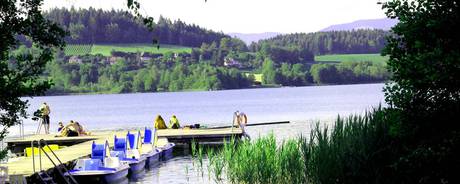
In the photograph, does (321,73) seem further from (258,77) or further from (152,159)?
(152,159)

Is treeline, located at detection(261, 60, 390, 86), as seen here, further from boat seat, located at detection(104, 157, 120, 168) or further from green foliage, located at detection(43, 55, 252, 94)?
boat seat, located at detection(104, 157, 120, 168)

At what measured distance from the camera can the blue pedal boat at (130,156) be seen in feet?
86.9

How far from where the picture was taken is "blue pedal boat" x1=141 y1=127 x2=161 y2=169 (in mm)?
29956

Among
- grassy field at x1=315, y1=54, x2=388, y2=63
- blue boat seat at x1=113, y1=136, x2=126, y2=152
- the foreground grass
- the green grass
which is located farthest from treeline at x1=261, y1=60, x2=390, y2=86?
the foreground grass

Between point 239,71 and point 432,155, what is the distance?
544ft

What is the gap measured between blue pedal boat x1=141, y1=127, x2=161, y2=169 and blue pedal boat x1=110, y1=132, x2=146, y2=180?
883 millimetres

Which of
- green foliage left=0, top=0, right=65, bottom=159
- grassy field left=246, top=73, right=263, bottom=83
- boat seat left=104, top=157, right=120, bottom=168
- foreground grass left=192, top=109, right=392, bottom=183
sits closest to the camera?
green foliage left=0, top=0, right=65, bottom=159

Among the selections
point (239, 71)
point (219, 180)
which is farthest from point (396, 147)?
point (239, 71)

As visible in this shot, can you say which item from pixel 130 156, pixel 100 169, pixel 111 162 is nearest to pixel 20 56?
pixel 100 169

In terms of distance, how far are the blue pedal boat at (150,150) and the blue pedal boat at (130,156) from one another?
88 cm

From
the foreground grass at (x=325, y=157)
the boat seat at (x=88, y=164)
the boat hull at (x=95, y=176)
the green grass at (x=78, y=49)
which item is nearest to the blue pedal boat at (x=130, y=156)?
A: the boat seat at (x=88, y=164)

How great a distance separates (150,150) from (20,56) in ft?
66.2

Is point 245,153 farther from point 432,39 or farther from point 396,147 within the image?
point 432,39

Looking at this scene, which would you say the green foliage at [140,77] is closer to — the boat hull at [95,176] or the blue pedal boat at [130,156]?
the blue pedal boat at [130,156]
